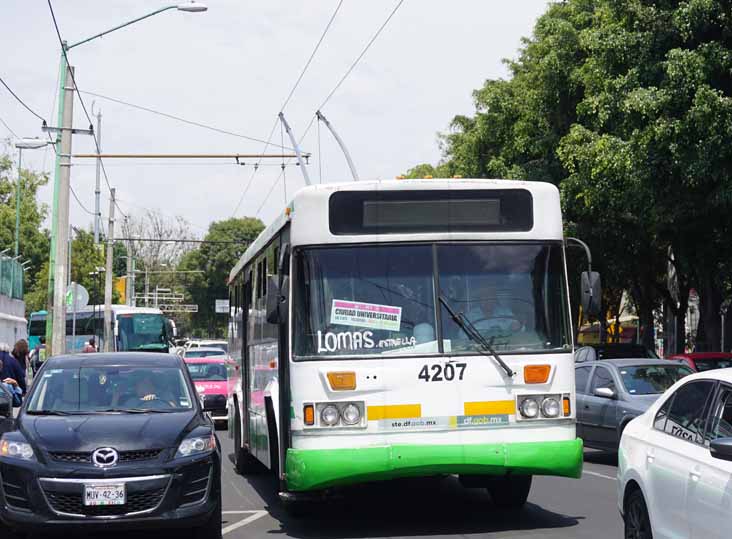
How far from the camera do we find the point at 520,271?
10727mm

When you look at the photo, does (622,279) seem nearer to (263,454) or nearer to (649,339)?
(649,339)

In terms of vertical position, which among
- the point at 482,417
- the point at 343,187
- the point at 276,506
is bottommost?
the point at 276,506

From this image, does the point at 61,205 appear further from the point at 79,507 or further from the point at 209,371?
the point at 79,507

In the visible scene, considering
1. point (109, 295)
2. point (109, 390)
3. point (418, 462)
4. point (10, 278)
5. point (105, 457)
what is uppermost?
point (10, 278)

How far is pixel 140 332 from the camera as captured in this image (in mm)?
50531

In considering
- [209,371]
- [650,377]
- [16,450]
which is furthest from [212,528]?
[209,371]

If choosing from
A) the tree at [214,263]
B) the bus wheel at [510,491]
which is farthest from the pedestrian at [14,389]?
the tree at [214,263]

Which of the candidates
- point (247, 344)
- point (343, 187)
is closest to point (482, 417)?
point (343, 187)

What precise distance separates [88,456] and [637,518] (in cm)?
420

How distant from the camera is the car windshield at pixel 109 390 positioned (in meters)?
10.7

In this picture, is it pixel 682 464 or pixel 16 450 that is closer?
pixel 682 464

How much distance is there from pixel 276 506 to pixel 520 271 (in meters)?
4.00

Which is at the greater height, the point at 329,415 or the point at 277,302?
the point at 277,302

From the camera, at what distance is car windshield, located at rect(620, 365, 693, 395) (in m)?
16.7
